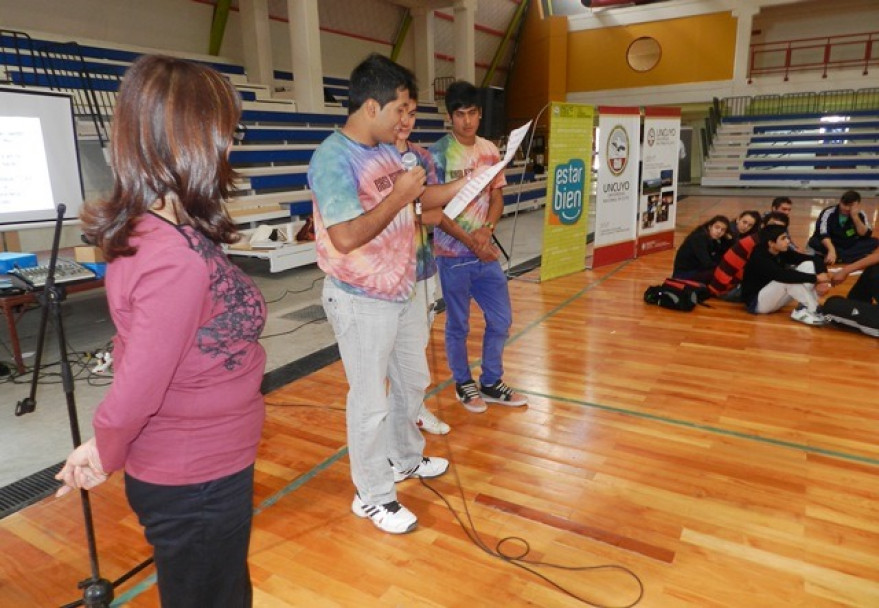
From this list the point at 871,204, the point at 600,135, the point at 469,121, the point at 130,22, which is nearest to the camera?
the point at 469,121

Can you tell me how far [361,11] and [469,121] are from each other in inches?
534

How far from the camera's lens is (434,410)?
9.99 feet

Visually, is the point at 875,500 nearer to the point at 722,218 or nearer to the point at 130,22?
the point at 722,218

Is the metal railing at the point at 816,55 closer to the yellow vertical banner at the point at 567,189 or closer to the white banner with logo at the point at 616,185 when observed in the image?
the white banner with logo at the point at 616,185

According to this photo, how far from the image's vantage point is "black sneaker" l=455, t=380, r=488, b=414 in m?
3.00

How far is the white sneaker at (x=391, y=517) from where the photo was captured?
2.04 m

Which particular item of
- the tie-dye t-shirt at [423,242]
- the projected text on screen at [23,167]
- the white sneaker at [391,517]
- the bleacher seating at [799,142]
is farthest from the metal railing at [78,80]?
the bleacher seating at [799,142]

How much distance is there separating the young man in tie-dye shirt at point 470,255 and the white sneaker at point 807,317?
2.59 metres

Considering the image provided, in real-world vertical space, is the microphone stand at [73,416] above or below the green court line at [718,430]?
above

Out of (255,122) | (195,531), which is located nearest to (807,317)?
(195,531)

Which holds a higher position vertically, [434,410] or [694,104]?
[694,104]

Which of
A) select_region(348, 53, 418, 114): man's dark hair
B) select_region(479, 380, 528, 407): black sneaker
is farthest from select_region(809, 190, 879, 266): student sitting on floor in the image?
select_region(348, 53, 418, 114): man's dark hair

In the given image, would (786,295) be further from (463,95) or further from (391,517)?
(391,517)

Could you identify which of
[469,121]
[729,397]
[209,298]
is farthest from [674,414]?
[209,298]
